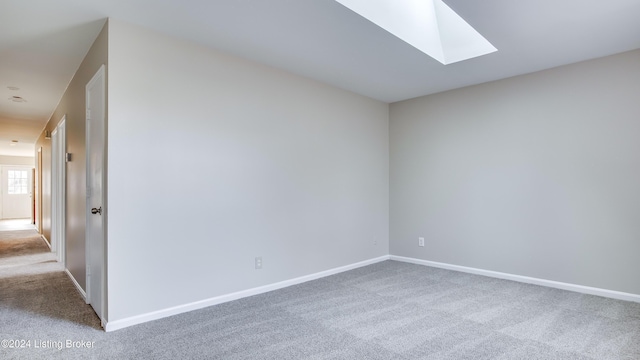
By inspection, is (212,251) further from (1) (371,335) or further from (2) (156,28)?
(2) (156,28)

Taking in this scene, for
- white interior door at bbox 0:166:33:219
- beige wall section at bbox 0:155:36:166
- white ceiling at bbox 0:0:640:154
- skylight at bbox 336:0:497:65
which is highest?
skylight at bbox 336:0:497:65

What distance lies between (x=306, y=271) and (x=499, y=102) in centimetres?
316

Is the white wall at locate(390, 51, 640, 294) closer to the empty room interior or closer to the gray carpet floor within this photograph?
the empty room interior

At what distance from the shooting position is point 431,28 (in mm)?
3359

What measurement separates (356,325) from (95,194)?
2526mm

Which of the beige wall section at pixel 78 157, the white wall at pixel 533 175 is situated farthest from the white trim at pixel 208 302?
the white wall at pixel 533 175

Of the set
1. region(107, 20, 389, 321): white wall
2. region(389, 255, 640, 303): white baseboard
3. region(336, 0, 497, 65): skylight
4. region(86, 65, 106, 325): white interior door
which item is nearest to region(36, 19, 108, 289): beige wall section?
region(86, 65, 106, 325): white interior door

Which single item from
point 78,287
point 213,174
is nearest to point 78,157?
point 78,287

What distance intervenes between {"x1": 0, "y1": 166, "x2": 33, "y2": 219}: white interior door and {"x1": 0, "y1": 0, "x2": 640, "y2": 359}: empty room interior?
365 inches

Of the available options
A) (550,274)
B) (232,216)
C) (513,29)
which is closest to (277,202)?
(232,216)

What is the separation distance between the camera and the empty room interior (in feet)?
8.32

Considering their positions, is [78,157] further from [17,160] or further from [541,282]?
[17,160]

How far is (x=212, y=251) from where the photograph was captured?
317cm

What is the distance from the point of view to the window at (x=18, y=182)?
11625mm
